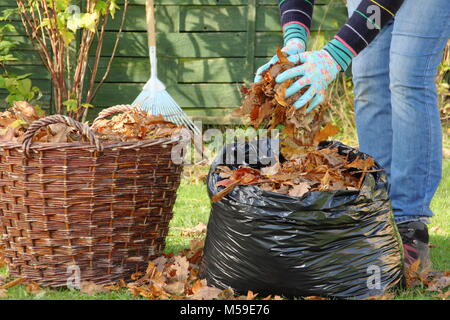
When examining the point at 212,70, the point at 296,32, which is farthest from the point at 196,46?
the point at 296,32

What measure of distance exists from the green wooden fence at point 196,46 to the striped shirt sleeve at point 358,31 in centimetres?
300

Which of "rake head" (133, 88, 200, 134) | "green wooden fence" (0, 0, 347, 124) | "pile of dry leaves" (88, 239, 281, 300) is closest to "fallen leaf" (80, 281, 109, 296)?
"pile of dry leaves" (88, 239, 281, 300)

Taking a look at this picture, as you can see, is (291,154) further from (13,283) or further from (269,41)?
(269,41)

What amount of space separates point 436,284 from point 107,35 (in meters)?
3.64

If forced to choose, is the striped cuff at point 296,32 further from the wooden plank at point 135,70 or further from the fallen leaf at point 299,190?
the wooden plank at point 135,70

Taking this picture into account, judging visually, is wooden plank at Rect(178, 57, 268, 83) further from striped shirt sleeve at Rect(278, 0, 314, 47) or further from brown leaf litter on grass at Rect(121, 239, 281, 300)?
brown leaf litter on grass at Rect(121, 239, 281, 300)

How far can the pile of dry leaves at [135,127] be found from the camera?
7.45 feet

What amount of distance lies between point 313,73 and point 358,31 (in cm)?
24

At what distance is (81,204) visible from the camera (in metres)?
2.12

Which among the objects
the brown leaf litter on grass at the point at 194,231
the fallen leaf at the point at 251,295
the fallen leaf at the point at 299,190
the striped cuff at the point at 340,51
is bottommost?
the brown leaf litter on grass at the point at 194,231

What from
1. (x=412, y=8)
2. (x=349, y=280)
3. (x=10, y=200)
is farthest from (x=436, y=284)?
(x=10, y=200)

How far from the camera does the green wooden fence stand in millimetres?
5027

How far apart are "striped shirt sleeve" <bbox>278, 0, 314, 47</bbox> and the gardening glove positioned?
31 cm

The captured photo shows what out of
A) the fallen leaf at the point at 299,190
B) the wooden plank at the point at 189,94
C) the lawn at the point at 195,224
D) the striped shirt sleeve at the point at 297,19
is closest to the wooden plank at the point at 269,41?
the wooden plank at the point at 189,94
